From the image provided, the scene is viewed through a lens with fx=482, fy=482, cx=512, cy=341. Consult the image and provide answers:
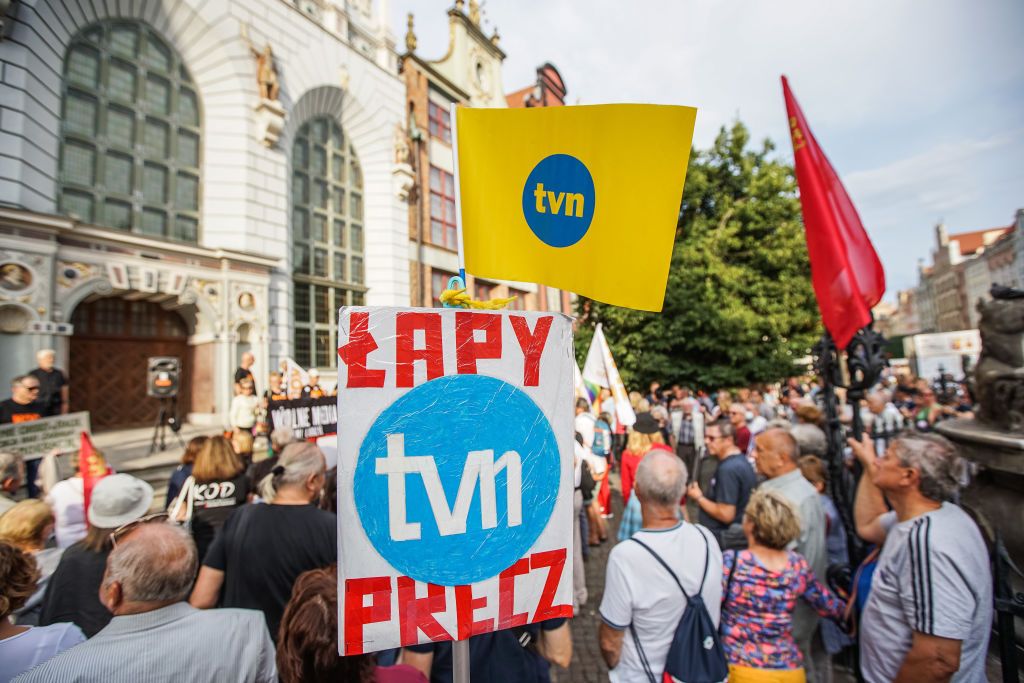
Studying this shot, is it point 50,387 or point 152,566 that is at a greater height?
point 50,387

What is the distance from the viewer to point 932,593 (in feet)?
5.96

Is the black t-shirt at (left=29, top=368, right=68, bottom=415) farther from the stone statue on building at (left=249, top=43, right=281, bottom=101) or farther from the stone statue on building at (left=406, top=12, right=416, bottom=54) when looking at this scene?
the stone statue on building at (left=406, top=12, right=416, bottom=54)

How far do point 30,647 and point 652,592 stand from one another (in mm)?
2282

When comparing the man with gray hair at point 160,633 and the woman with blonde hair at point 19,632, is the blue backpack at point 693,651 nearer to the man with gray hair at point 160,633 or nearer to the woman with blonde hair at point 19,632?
the man with gray hair at point 160,633

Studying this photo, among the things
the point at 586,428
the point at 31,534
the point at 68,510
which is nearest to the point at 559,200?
the point at 31,534

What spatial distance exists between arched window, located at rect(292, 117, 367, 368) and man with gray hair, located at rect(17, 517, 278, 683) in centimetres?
1297

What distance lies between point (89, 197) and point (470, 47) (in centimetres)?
1552

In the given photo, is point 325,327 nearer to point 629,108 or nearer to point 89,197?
point 89,197

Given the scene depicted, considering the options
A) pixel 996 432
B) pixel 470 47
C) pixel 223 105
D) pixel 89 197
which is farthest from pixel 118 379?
pixel 470 47

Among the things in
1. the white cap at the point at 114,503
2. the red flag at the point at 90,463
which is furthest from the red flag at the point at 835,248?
the red flag at the point at 90,463

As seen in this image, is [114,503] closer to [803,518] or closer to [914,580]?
[914,580]

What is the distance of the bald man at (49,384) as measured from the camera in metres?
5.69

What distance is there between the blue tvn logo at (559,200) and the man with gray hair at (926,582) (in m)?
1.80

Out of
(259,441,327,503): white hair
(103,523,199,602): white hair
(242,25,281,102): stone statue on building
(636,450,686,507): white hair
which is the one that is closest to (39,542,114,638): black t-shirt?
(259,441,327,503): white hair
